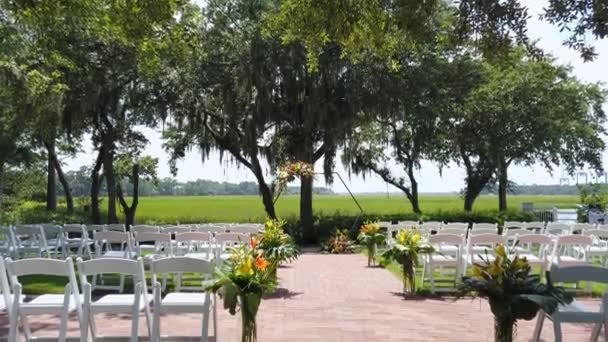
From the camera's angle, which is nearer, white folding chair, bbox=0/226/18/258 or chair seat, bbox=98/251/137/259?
chair seat, bbox=98/251/137/259

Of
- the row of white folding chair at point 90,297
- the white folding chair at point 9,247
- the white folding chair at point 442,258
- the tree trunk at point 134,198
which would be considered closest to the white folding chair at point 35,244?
the white folding chair at point 9,247

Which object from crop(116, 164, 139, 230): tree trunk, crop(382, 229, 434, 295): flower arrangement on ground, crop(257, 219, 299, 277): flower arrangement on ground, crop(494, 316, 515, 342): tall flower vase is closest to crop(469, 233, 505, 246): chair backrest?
crop(382, 229, 434, 295): flower arrangement on ground

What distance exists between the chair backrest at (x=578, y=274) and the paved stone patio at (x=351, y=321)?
130cm

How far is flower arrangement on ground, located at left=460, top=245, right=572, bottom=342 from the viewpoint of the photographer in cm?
361

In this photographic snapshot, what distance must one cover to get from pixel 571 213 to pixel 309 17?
15.1m

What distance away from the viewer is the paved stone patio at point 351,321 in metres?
5.36

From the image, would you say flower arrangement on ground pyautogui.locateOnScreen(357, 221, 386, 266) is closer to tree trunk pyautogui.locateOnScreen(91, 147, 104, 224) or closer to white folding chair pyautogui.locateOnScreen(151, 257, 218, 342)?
white folding chair pyautogui.locateOnScreen(151, 257, 218, 342)

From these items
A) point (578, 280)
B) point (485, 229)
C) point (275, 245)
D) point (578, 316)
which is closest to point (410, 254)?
point (275, 245)

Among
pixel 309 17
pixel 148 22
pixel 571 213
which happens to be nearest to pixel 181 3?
pixel 148 22

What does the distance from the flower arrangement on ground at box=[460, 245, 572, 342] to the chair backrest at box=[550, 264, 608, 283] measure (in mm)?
356

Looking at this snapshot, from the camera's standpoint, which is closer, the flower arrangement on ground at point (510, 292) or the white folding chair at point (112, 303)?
the flower arrangement on ground at point (510, 292)

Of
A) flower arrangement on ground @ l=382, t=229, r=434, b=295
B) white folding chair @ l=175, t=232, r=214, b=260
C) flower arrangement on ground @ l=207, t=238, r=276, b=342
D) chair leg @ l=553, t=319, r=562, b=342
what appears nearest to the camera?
flower arrangement on ground @ l=207, t=238, r=276, b=342

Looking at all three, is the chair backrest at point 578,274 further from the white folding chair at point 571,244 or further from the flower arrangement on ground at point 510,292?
the white folding chair at point 571,244

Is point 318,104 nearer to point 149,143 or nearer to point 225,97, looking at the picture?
point 225,97
